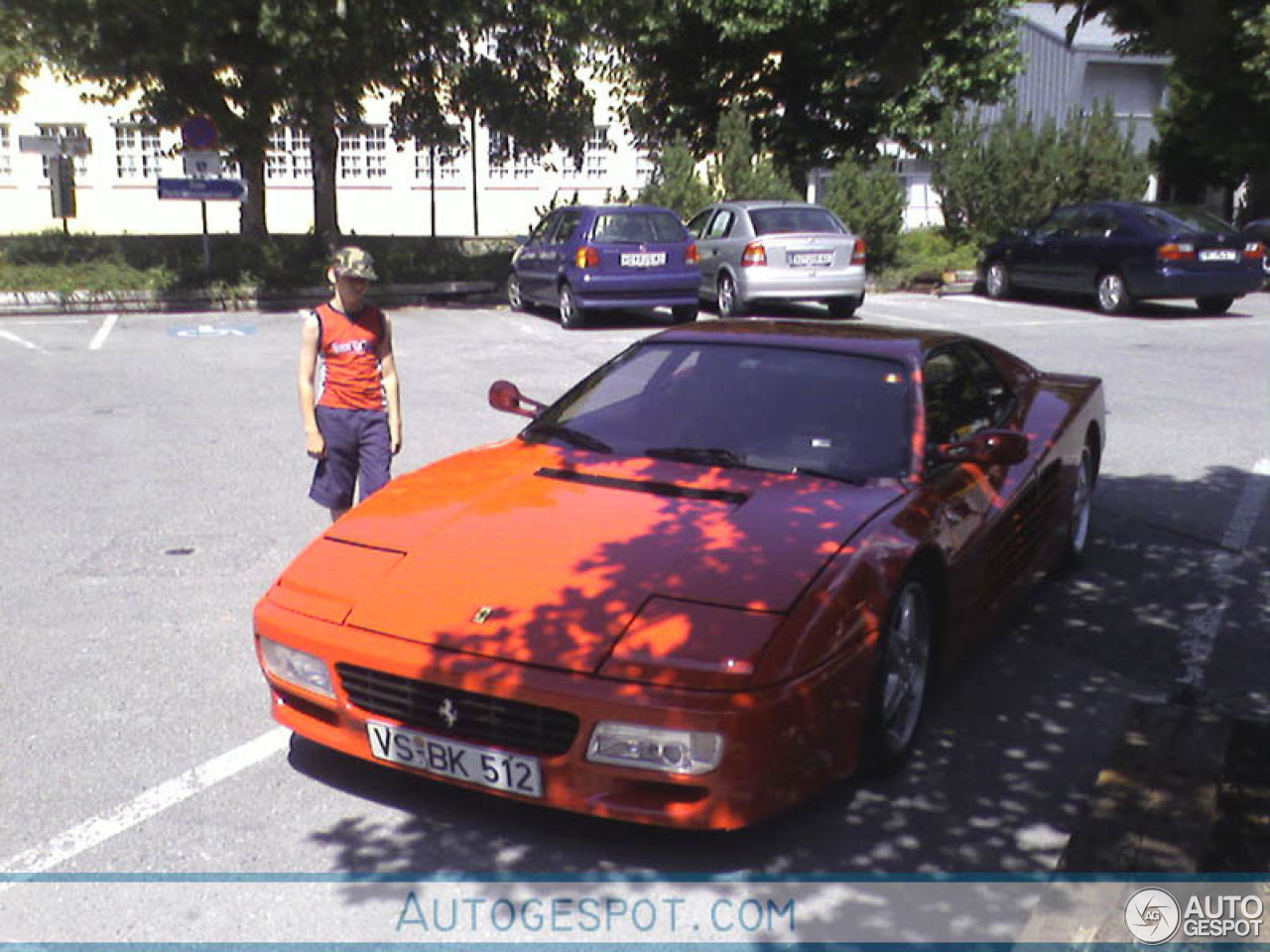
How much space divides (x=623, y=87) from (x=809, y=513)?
96.2 ft

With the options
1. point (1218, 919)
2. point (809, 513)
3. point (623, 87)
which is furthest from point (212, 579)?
point (623, 87)

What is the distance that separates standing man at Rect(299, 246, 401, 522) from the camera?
6.09 meters

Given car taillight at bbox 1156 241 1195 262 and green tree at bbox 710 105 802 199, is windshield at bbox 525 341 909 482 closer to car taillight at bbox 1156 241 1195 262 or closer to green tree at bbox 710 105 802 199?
car taillight at bbox 1156 241 1195 262

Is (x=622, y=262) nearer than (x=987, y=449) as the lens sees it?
No

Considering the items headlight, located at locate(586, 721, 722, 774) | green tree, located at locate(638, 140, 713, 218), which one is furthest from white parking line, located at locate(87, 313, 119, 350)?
headlight, located at locate(586, 721, 722, 774)

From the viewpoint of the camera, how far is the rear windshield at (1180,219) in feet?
62.2

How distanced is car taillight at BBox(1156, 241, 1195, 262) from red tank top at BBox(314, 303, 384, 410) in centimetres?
1528

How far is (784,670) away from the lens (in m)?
3.72

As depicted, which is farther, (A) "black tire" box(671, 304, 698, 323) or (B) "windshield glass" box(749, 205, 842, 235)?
(B) "windshield glass" box(749, 205, 842, 235)

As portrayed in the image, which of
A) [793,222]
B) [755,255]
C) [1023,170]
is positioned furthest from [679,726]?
[1023,170]

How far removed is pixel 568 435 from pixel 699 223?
1566 cm

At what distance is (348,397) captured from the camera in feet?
20.1

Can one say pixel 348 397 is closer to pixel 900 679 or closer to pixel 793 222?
pixel 900 679

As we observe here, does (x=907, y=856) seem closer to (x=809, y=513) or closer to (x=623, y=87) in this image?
(x=809, y=513)
